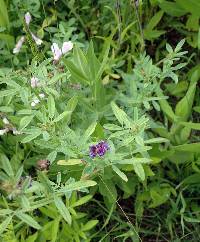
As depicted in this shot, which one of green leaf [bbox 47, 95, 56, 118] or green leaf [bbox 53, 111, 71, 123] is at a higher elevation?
green leaf [bbox 47, 95, 56, 118]

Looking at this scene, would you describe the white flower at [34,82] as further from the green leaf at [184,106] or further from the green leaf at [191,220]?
the green leaf at [191,220]

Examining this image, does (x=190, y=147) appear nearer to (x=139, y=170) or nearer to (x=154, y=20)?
(x=139, y=170)

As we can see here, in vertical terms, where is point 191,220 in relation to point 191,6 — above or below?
below

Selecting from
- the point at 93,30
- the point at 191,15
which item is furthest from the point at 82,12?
the point at 191,15

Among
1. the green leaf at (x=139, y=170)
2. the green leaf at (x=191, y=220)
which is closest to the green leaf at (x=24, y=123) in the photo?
the green leaf at (x=139, y=170)

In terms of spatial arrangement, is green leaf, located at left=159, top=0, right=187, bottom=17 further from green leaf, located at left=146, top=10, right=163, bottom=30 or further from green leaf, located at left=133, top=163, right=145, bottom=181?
green leaf, located at left=133, top=163, right=145, bottom=181

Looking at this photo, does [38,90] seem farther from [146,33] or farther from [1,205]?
[146,33]

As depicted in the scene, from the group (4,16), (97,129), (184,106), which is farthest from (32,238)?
(4,16)

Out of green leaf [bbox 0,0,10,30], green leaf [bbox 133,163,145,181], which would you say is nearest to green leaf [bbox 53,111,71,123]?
green leaf [bbox 133,163,145,181]
